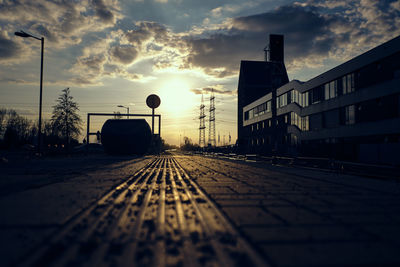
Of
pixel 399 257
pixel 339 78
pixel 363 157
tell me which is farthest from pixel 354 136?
pixel 399 257

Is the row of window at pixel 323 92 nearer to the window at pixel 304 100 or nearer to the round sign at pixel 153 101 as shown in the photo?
the window at pixel 304 100

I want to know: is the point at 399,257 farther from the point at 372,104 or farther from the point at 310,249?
the point at 372,104

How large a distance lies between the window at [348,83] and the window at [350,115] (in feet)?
5.94

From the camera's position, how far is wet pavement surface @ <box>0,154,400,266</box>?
11.4 ft

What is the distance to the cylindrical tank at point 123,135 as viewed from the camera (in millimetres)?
37688

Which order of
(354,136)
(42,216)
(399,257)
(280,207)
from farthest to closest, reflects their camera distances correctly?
(354,136), (280,207), (42,216), (399,257)

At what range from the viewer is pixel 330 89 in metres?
37.2

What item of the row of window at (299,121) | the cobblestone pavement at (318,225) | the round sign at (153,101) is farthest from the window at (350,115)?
the round sign at (153,101)

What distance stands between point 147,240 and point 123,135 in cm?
3463

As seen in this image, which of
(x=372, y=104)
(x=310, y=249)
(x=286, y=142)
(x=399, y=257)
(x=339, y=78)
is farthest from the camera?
(x=286, y=142)

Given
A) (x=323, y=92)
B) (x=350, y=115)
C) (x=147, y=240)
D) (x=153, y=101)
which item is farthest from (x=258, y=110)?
(x=147, y=240)

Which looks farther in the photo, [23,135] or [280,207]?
[23,135]

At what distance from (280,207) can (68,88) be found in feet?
186

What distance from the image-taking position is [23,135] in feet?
305
